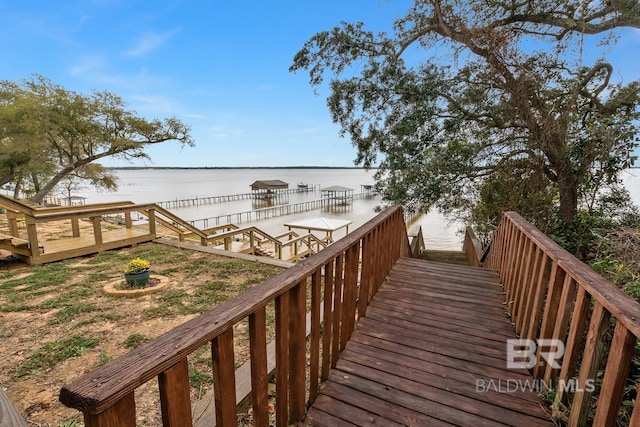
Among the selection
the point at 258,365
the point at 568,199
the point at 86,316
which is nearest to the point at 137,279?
the point at 86,316

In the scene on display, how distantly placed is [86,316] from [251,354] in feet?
10.4

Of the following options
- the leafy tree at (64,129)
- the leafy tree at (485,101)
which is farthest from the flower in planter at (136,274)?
the leafy tree at (64,129)

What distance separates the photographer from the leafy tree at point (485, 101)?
5.36 metres

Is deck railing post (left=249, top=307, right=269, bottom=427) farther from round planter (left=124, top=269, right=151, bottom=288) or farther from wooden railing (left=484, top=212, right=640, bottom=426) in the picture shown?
round planter (left=124, top=269, right=151, bottom=288)

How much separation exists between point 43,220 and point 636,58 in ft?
34.0

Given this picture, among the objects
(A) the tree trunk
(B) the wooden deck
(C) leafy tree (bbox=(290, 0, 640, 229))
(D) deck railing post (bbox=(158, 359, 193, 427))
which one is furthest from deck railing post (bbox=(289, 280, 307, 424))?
(A) the tree trunk

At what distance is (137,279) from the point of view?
3967 mm

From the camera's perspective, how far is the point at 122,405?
26.0 inches

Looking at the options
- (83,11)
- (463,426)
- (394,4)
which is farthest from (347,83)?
(83,11)

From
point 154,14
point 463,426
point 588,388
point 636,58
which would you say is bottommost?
point 463,426

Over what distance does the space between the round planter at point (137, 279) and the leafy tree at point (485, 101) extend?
5281 millimetres

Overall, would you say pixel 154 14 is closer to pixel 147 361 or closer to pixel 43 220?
pixel 43 220

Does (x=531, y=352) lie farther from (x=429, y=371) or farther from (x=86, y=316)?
(x=86, y=316)

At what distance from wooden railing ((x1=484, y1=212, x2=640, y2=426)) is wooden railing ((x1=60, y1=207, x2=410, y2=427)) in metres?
1.20
